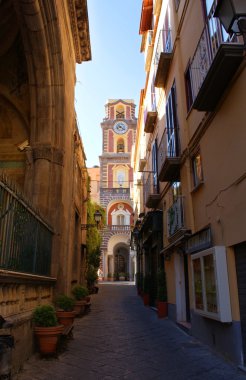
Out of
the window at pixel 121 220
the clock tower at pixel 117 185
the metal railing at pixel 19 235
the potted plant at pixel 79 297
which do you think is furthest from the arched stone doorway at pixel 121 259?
the metal railing at pixel 19 235

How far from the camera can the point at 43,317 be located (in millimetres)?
6496

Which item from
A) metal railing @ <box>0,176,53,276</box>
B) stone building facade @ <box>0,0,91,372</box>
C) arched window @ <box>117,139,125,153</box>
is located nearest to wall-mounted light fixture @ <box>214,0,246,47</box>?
metal railing @ <box>0,176,53,276</box>

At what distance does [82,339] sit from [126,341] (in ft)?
3.41

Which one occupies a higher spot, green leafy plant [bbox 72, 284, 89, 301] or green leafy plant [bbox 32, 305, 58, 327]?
green leafy plant [bbox 72, 284, 89, 301]

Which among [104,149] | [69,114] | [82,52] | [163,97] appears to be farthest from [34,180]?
[104,149]

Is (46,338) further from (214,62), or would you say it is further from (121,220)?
(121,220)

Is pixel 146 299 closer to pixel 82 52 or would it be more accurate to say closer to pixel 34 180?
pixel 34 180

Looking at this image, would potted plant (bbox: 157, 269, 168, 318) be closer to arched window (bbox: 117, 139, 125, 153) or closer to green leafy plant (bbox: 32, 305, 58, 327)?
green leafy plant (bbox: 32, 305, 58, 327)

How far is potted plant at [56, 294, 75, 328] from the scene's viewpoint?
8.38m

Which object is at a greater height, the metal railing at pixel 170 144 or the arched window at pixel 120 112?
the arched window at pixel 120 112

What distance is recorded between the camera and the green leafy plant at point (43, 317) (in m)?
6.46

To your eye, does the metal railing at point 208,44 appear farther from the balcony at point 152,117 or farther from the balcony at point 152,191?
the balcony at point 152,117

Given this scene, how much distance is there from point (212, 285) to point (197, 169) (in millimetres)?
3130

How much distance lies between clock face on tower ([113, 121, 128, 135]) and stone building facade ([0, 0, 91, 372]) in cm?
3605
